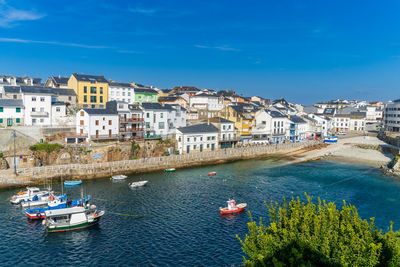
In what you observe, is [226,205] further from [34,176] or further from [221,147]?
[221,147]

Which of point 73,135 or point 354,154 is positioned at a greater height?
point 73,135

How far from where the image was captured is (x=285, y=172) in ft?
223

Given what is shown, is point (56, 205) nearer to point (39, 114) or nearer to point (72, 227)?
point (72, 227)

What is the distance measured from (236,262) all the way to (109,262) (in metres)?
12.9

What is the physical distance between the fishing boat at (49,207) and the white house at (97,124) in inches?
1032

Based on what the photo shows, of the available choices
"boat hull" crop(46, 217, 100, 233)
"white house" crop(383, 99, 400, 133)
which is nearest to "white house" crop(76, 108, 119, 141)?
"boat hull" crop(46, 217, 100, 233)

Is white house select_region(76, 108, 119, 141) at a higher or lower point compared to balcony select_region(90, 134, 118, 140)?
higher

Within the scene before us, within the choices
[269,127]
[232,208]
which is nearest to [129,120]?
[232,208]

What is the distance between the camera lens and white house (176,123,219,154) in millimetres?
76688

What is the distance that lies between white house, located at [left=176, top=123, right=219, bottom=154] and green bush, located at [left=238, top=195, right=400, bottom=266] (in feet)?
186

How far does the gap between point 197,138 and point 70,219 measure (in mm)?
45477

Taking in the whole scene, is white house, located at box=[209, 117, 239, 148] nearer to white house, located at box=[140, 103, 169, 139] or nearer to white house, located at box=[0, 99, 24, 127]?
white house, located at box=[140, 103, 169, 139]

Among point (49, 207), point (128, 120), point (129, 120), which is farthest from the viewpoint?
point (129, 120)

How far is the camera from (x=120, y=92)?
10144 cm
